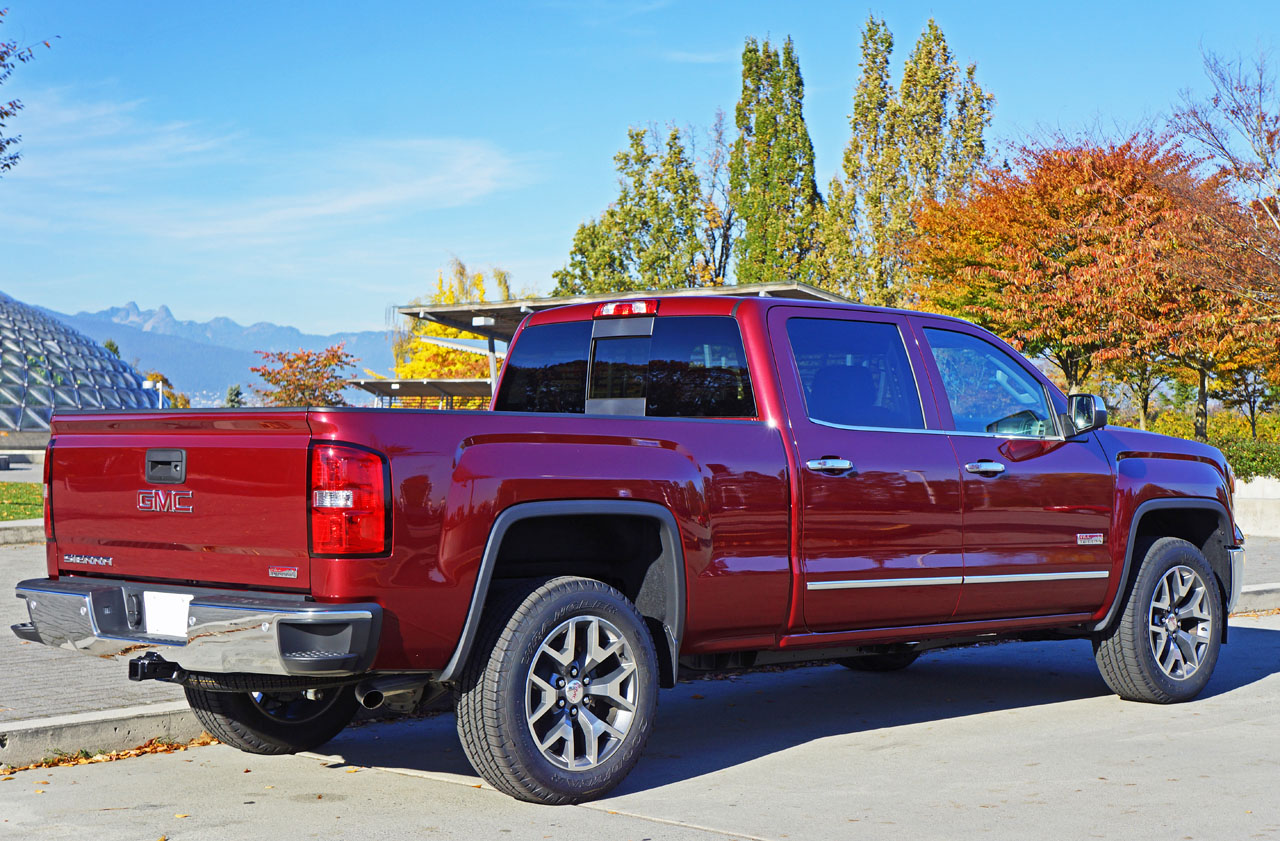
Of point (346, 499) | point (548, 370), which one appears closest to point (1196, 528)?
point (548, 370)

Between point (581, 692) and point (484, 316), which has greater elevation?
point (484, 316)

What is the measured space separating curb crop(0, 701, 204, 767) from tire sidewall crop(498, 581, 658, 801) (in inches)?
89.3

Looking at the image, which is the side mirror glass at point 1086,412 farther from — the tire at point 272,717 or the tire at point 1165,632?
the tire at point 272,717

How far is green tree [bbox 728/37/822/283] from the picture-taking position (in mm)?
43281

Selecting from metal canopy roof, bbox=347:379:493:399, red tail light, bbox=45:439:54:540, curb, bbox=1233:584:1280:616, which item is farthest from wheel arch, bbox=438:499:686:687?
metal canopy roof, bbox=347:379:493:399

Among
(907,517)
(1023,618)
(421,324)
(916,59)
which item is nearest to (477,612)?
(907,517)

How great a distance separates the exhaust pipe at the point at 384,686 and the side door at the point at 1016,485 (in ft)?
9.19

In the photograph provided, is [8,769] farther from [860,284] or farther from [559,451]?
[860,284]

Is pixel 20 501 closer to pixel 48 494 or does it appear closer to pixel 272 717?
pixel 272 717

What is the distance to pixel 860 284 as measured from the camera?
133 feet

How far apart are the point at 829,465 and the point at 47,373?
264 feet

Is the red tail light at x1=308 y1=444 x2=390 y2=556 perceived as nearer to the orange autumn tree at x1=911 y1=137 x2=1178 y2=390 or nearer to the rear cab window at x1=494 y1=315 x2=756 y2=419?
the rear cab window at x1=494 y1=315 x2=756 y2=419

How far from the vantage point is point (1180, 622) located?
25.2 ft

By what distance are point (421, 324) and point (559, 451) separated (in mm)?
58222
